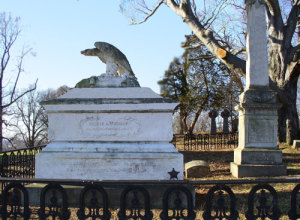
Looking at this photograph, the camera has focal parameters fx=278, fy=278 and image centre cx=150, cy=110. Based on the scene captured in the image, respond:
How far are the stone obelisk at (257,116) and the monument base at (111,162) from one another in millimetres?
3773

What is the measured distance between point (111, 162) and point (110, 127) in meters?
0.65

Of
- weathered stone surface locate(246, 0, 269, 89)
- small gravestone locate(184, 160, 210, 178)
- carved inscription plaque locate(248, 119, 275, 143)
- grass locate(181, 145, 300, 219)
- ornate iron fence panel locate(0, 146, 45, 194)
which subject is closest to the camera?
grass locate(181, 145, 300, 219)

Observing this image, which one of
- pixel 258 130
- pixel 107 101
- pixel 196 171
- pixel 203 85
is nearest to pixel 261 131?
pixel 258 130

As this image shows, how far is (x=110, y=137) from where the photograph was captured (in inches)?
205

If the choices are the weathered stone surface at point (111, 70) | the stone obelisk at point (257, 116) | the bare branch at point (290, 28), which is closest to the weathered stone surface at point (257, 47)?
the stone obelisk at point (257, 116)

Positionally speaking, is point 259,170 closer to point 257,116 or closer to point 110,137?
point 257,116

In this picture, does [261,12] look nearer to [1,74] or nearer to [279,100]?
[279,100]

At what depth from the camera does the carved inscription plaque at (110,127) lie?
5207 millimetres

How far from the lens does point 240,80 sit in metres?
23.6

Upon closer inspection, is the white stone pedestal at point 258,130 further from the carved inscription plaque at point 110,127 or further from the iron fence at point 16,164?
the iron fence at point 16,164

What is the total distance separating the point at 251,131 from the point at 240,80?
16121mm

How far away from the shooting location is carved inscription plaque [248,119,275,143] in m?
8.43

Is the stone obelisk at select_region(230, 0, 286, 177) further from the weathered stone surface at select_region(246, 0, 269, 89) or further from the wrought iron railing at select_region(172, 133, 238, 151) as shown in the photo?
the wrought iron railing at select_region(172, 133, 238, 151)

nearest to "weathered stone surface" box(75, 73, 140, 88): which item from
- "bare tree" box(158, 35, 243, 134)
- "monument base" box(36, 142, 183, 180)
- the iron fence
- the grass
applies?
"monument base" box(36, 142, 183, 180)
